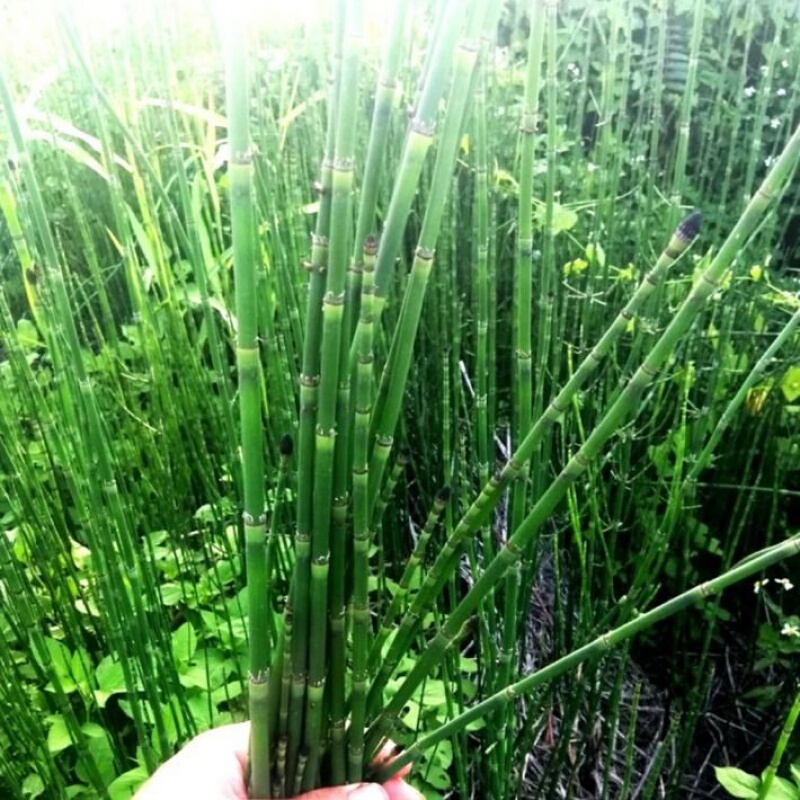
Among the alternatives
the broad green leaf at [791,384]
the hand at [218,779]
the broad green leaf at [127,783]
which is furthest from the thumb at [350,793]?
the broad green leaf at [791,384]

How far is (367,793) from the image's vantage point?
0.69m

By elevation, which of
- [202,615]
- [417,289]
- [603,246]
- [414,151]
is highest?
[414,151]

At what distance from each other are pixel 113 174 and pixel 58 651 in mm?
677

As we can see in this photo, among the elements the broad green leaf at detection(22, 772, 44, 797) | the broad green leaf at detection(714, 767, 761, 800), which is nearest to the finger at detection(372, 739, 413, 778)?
the broad green leaf at detection(714, 767, 761, 800)

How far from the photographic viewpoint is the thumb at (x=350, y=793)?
26.9 inches

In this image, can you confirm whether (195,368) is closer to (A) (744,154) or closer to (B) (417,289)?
(B) (417,289)

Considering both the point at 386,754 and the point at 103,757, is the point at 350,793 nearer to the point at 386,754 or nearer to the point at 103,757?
the point at 386,754

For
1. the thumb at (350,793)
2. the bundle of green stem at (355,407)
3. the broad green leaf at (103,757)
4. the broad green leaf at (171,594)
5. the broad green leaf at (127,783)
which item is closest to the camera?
the bundle of green stem at (355,407)

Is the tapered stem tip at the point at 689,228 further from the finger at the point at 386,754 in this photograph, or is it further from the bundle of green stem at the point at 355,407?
the finger at the point at 386,754

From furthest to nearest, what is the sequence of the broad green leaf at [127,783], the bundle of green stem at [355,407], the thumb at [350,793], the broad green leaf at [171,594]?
the broad green leaf at [171,594] < the broad green leaf at [127,783] < the thumb at [350,793] < the bundle of green stem at [355,407]

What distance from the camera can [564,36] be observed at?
265cm

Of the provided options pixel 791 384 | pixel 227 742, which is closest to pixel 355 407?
pixel 227 742

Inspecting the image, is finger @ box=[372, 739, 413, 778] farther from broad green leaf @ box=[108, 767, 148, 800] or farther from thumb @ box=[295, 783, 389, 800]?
broad green leaf @ box=[108, 767, 148, 800]

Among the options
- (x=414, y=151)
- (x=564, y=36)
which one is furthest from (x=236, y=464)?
(x=564, y=36)
